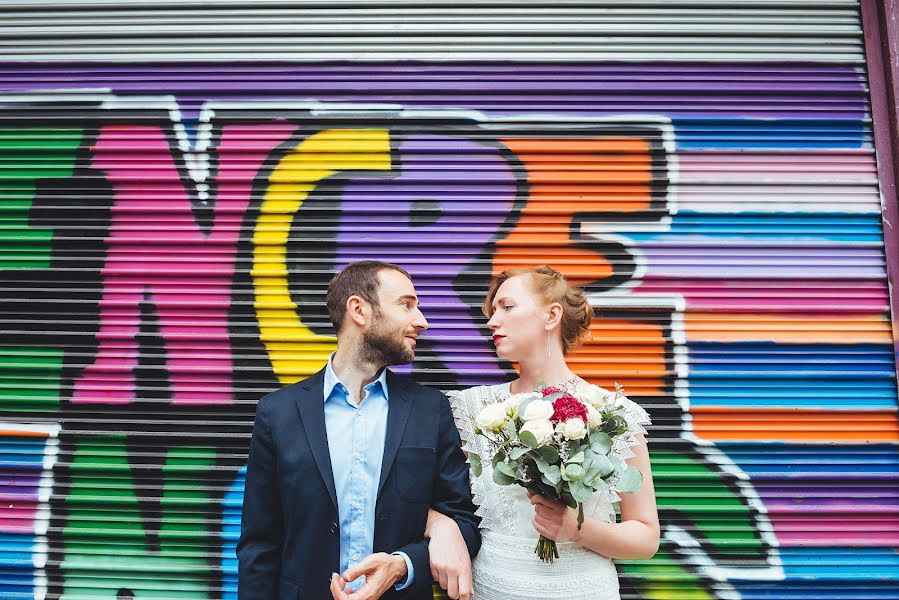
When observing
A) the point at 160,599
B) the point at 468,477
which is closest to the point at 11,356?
the point at 160,599

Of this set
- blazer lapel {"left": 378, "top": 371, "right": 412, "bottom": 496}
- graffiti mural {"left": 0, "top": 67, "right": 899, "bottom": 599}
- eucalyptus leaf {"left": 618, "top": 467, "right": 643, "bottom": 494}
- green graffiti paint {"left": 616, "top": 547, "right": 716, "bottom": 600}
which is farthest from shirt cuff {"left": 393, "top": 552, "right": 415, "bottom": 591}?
green graffiti paint {"left": 616, "top": 547, "right": 716, "bottom": 600}

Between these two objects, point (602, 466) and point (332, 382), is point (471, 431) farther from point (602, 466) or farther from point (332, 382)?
point (602, 466)

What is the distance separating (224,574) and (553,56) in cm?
369

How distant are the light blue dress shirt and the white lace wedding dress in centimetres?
39

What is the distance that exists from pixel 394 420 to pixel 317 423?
0.32 meters

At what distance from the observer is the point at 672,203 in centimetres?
351

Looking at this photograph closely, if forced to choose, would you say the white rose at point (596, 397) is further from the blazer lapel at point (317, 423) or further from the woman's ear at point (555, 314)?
the blazer lapel at point (317, 423)

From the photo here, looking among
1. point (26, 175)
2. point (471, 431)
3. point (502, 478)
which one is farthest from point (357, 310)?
point (26, 175)

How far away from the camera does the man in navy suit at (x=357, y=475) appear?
90.0 inches

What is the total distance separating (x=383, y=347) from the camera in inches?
100

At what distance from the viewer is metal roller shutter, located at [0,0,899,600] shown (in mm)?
3354

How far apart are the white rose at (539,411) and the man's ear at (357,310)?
940 millimetres

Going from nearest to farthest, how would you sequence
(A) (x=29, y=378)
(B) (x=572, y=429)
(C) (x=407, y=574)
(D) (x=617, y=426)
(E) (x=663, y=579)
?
(B) (x=572, y=429) → (D) (x=617, y=426) → (C) (x=407, y=574) → (E) (x=663, y=579) → (A) (x=29, y=378)

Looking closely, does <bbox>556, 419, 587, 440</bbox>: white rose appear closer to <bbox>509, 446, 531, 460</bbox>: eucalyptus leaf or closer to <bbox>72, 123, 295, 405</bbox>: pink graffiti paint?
<bbox>509, 446, 531, 460</bbox>: eucalyptus leaf
